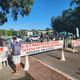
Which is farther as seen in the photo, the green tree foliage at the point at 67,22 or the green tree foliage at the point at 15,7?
the green tree foliage at the point at 67,22

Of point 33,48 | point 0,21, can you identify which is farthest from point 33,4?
point 33,48

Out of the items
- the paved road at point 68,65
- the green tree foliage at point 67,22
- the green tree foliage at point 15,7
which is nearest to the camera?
the paved road at point 68,65

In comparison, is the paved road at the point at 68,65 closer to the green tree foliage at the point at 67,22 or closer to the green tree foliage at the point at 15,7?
the green tree foliage at the point at 15,7

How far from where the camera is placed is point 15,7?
95.2ft

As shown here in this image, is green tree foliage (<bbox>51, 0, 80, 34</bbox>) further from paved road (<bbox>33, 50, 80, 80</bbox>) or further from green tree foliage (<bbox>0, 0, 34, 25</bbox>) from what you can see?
paved road (<bbox>33, 50, 80, 80</bbox>)

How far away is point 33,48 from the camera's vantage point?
59.6 feet

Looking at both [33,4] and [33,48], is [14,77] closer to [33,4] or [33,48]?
[33,48]

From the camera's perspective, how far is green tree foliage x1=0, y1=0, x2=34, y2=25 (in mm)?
27797

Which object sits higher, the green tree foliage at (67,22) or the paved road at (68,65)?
the green tree foliage at (67,22)

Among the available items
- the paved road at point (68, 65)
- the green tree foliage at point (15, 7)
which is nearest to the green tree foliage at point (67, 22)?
the green tree foliage at point (15, 7)

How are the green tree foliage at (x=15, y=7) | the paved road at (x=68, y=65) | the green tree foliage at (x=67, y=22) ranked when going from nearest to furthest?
the paved road at (x=68, y=65), the green tree foliage at (x=15, y=7), the green tree foliage at (x=67, y=22)

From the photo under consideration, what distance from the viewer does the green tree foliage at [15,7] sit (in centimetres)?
2780

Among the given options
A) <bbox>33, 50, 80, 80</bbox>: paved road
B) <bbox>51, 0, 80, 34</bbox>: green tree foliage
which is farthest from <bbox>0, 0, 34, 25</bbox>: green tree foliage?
<bbox>51, 0, 80, 34</bbox>: green tree foliage

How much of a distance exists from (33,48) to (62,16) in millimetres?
68271
